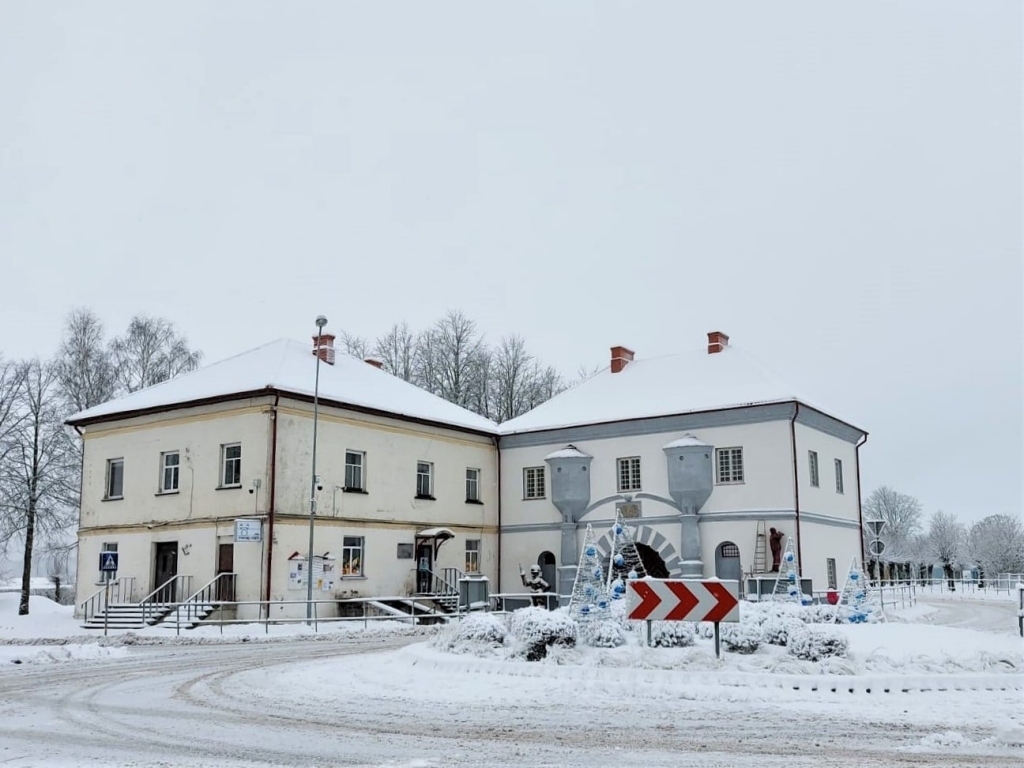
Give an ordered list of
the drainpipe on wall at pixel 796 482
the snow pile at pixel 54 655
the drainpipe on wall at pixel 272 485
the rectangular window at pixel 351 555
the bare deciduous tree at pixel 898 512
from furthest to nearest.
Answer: the bare deciduous tree at pixel 898 512
the drainpipe on wall at pixel 796 482
the rectangular window at pixel 351 555
the drainpipe on wall at pixel 272 485
the snow pile at pixel 54 655

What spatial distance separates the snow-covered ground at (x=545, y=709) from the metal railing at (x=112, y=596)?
15.0 metres

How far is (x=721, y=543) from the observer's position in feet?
113

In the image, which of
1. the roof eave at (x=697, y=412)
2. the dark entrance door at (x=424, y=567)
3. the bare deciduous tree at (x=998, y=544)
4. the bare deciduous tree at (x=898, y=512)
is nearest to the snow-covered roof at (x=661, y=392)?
the roof eave at (x=697, y=412)

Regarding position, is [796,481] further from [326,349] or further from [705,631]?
[705,631]

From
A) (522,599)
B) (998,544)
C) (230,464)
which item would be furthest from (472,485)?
(998,544)

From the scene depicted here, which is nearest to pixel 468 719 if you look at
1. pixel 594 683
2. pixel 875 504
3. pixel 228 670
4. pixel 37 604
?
pixel 594 683

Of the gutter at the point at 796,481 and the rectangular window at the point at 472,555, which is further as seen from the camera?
the rectangular window at the point at 472,555

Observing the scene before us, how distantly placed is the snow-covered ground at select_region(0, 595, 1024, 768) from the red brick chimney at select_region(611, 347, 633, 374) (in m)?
23.7

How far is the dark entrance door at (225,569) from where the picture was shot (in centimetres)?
3055

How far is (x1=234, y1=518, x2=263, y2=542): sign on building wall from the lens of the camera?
97.8 ft

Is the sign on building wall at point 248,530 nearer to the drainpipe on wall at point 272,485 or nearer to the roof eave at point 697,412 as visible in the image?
the drainpipe on wall at point 272,485

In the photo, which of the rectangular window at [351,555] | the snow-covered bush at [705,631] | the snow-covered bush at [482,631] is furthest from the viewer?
the rectangular window at [351,555]

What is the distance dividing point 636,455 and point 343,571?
10.9 m

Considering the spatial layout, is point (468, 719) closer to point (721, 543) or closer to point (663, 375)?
point (721, 543)
